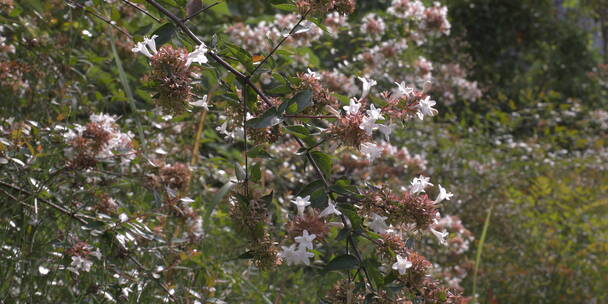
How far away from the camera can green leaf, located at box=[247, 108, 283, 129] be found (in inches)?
39.0

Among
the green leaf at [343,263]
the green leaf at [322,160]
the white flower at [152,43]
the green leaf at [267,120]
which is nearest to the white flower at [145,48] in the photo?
the white flower at [152,43]

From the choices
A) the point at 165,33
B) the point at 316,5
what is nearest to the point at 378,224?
the point at 316,5

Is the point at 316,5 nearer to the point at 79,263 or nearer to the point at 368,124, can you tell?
the point at 368,124

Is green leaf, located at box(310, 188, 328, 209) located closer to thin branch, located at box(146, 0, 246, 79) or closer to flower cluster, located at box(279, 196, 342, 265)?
flower cluster, located at box(279, 196, 342, 265)

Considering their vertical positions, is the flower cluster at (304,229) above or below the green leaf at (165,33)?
below

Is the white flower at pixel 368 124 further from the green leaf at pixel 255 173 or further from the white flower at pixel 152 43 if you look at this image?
the white flower at pixel 152 43

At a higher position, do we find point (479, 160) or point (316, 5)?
point (479, 160)

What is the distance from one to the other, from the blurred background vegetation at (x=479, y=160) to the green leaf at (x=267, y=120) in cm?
46

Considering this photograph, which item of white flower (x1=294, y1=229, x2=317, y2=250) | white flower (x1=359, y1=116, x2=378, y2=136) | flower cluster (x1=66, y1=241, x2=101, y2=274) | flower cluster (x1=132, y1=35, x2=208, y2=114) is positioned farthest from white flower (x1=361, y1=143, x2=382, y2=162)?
flower cluster (x1=66, y1=241, x2=101, y2=274)

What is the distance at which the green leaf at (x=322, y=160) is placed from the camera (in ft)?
3.61

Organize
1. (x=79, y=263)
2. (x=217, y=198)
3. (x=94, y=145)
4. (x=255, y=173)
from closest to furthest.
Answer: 1. (x=217, y=198)
2. (x=255, y=173)
3. (x=79, y=263)
4. (x=94, y=145)

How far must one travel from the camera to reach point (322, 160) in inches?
43.6

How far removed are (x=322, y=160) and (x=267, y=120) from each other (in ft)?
0.50

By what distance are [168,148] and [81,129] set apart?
2.14ft
